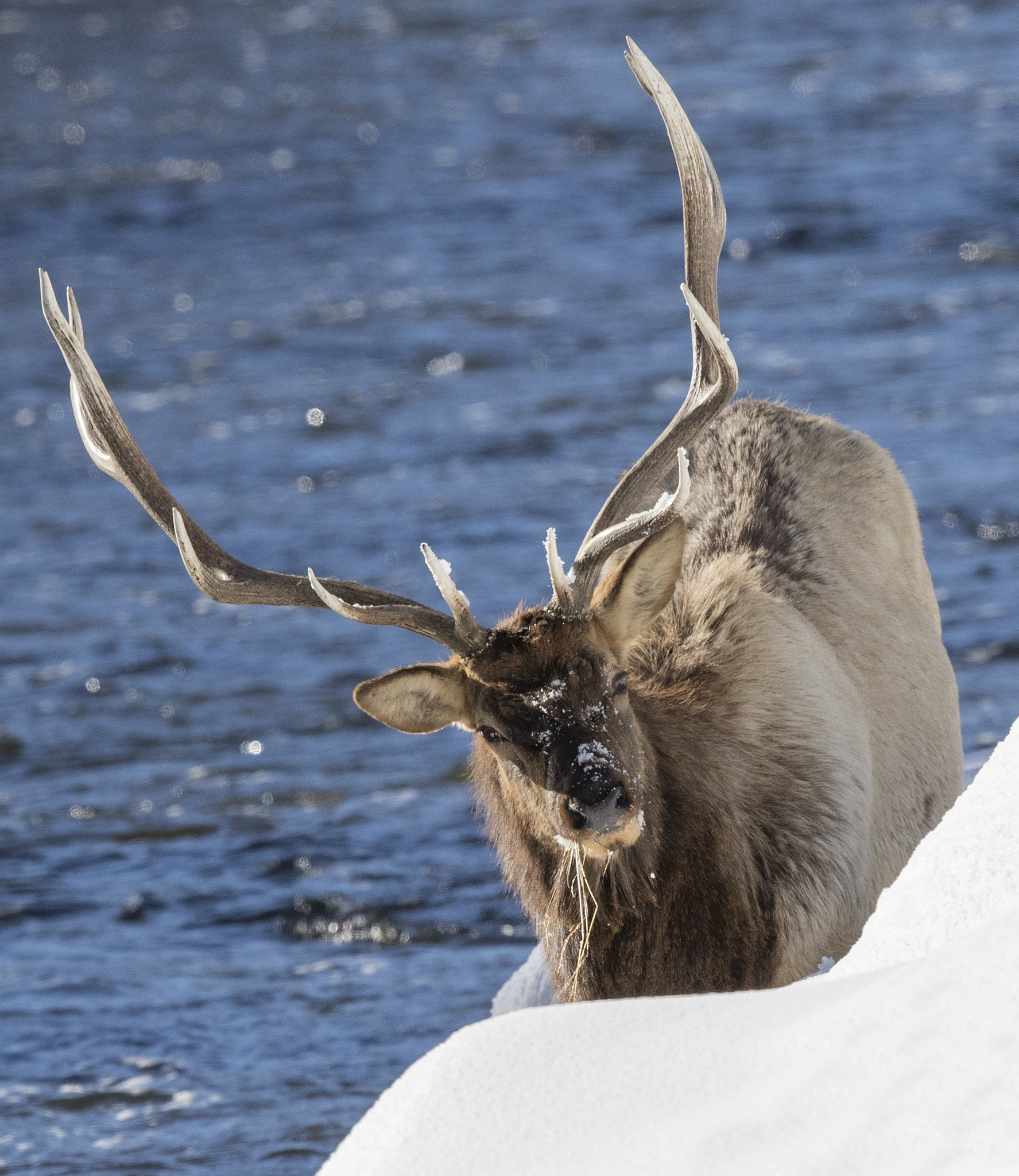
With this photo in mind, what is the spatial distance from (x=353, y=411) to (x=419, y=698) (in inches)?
353

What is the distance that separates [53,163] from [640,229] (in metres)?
7.52

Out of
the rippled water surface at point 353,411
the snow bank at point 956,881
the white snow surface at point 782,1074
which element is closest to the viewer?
the white snow surface at point 782,1074

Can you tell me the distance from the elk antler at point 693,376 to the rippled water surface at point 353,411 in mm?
1892

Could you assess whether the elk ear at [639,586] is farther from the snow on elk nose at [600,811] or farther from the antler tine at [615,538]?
the snow on elk nose at [600,811]

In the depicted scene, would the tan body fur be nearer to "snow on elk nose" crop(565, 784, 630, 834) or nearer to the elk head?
the elk head

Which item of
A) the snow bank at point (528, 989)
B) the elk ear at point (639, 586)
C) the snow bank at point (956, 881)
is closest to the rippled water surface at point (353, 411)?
the snow bank at point (528, 989)

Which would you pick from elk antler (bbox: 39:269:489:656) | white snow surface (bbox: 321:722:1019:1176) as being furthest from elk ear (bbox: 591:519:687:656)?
white snow surface (bbox: 321:722:1019:1176)

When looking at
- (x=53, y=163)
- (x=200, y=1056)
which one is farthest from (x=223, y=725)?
(x=53, y=163)

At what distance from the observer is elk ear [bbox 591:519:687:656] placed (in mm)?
4438

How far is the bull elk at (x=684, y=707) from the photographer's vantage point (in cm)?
438

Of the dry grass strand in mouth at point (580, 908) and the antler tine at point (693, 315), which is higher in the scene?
the antler tine at point (693, 315)

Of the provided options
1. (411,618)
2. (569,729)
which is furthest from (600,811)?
(411,618)

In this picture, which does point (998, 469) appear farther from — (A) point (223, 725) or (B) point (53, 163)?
(B) point (53, 163)

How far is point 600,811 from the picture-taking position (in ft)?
13.6
